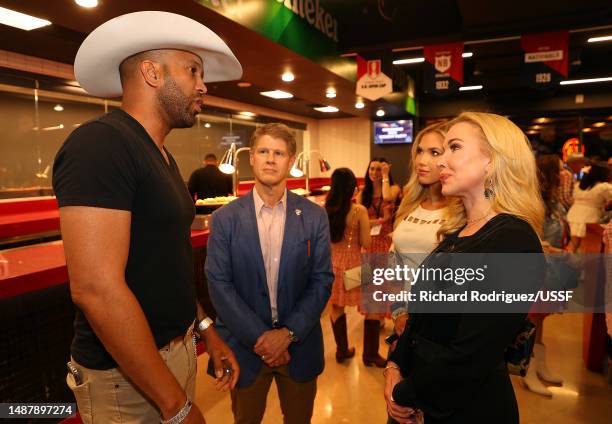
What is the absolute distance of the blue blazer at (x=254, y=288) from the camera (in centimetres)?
181

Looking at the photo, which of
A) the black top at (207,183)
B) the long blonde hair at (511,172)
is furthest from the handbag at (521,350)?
the black top at (207,183)

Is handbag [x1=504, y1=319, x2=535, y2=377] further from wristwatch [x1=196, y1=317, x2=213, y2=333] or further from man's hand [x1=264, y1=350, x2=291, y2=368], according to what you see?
wristwatch [x1=196, y1=317, x2=213, y2=333]

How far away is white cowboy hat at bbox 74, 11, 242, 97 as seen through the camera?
3.69 feet

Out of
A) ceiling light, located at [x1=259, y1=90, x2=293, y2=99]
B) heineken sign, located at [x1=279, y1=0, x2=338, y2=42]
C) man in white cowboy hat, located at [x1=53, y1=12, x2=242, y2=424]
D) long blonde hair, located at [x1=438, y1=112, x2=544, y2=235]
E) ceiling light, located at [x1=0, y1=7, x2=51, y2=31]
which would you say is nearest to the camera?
man in white cowboy hat, located at [x1=53, y1=12, x2=242, y2=424]

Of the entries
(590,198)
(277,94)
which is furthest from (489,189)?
(277,94)

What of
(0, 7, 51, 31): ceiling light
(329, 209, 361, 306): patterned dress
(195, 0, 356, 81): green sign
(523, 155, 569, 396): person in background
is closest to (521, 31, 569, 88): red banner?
(523, 155, 569, 396): person in background

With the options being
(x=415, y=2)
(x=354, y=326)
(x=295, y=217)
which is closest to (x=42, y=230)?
(x=354, y=326)

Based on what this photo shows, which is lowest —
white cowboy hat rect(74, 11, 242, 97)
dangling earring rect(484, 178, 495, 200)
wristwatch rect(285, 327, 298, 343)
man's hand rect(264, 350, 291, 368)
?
man's hand rect(264, 350, 291, 368)

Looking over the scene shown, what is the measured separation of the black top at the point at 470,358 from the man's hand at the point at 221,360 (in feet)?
1.87

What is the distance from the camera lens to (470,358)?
1.13 meters

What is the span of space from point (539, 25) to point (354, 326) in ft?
13.0

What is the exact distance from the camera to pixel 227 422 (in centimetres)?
261

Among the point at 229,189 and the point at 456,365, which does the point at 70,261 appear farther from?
the point at 229,189

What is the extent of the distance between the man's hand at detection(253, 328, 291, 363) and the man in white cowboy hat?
1.48 ft
